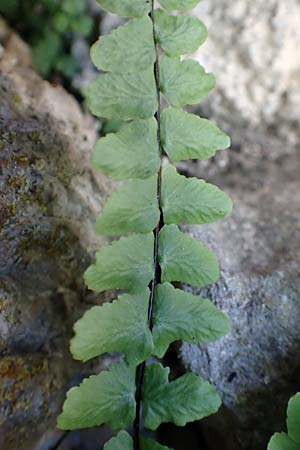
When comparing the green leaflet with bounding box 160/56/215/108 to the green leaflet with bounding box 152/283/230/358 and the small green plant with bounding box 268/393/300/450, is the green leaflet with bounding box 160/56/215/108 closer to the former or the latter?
A: the green leaflet with bounding box 152/283/230/358

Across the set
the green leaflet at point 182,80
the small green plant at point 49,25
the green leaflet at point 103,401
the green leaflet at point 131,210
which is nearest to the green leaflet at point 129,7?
the green leaflet at point 182,80

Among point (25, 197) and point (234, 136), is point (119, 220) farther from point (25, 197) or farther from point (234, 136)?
point (234, 136)

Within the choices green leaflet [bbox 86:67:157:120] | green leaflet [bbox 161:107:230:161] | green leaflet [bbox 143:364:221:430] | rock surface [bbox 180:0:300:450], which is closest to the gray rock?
rock surface [bbox 180:0:300:450]

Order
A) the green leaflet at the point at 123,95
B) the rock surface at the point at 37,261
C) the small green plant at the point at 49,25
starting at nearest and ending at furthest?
the green leaflet at the point at 123,95
the rock surface at the point at 37,261
the small green plant at the point at 49,25

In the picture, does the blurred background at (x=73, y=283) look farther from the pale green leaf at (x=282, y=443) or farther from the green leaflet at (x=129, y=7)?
the green leaflet at (x=129, y=7)

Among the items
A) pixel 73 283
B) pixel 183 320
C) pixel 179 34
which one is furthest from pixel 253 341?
pixel 179 34

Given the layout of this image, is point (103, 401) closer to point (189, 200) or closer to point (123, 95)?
point (189, 200)
